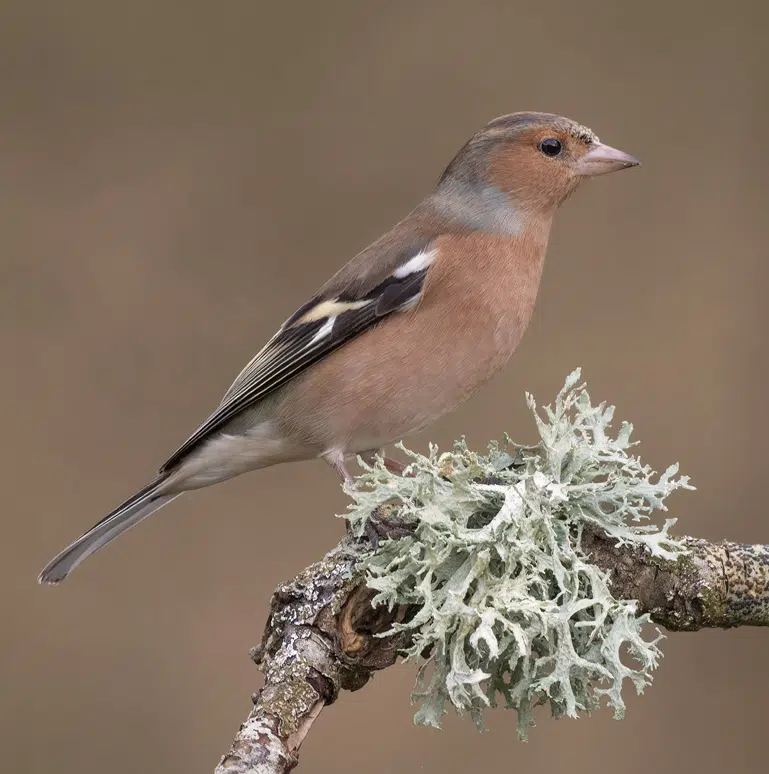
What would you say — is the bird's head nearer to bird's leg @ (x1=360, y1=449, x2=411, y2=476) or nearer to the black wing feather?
the black wing feather

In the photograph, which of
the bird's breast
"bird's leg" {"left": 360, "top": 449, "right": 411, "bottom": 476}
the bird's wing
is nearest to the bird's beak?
the bird's breast

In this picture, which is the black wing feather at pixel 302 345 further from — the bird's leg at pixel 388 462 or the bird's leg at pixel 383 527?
the bird's leg at pixel 383 527

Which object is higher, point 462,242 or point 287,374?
point 462,242

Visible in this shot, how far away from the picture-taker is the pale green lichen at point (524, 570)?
5.39 feet

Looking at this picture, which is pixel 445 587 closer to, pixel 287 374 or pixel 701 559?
pixel 701 559

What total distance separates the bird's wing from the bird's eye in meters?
0.40

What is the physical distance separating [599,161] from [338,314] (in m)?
0.78

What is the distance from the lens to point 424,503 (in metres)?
1.77

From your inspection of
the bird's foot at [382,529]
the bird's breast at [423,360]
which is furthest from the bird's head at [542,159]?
the bird's foot at [382,529]

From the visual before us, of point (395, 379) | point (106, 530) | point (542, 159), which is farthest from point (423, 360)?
point (106, 530)

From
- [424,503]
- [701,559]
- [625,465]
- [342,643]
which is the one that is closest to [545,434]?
[625,465]

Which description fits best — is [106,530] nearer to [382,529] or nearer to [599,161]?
[382,529]

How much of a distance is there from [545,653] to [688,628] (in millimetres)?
394

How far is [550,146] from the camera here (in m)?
2.62
